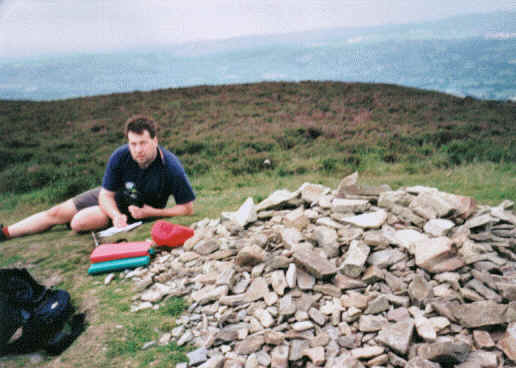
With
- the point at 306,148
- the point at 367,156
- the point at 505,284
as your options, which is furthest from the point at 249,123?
the point at 505,284

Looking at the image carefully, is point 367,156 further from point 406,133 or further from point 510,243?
point 510,243

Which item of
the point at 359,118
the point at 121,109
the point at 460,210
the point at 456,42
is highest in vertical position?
the point at 456,42

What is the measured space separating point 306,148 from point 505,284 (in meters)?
9.87

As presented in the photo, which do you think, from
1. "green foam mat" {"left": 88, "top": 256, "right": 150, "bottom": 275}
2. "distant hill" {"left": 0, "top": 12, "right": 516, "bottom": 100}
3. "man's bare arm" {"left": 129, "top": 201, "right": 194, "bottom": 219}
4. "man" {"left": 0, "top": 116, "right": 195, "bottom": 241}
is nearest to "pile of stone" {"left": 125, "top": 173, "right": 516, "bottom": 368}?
"green foam mat" {"left": 88, "top": 256, "right": 150, "bottom": 275}

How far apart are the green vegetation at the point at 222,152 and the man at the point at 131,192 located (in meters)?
0.28

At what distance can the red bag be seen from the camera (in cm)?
457

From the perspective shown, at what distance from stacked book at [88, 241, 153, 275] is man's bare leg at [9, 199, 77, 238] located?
5.86 ft

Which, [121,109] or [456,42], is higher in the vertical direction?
[456,42]

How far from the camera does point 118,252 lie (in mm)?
4266

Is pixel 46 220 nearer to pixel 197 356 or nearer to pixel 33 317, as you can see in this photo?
pixel 33 317

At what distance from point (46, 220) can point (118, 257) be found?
242 cm

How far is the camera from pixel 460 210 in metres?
4.28

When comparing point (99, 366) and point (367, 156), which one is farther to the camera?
point (367, 156)

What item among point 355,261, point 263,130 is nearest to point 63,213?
point 355,261
